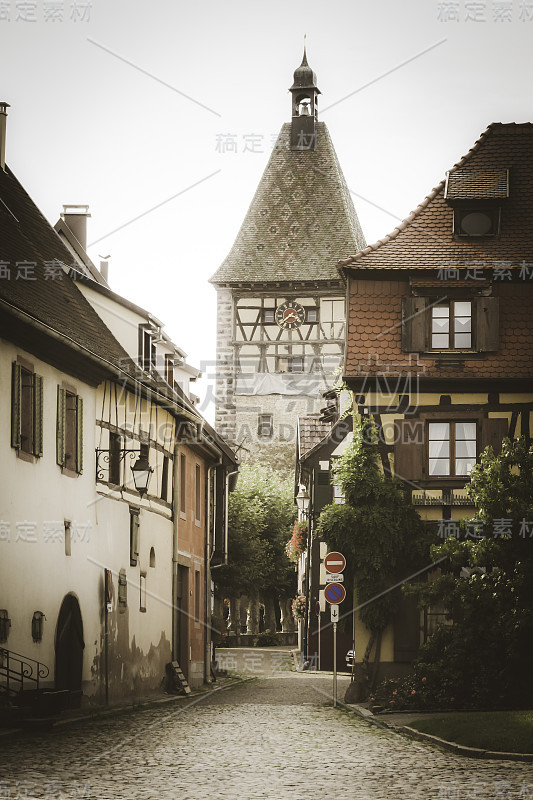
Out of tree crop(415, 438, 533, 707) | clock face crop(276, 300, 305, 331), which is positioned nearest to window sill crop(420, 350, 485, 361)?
tree crop(415, 438, 533, 707)

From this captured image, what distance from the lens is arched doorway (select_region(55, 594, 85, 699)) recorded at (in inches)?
787

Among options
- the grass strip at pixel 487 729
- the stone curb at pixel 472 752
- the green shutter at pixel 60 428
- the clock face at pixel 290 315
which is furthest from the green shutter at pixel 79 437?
the clock face at pixel 290 315

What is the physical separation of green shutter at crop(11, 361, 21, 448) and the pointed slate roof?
154 feet

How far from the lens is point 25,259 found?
70.2ft

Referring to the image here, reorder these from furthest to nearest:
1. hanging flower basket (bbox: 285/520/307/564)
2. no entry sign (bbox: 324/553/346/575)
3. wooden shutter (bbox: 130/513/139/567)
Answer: hanging flower basket (bbox: 285/520/307/564) → wooden shutter (bbox: 130/513/139/567) → no entry sign (bbox: 324/553/346/575)

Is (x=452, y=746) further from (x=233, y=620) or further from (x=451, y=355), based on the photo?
(x=233, y=620)

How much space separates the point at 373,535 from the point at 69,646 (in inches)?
222

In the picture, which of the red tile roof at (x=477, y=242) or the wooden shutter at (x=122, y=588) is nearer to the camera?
the wooden shutter at (x=122, y=588)

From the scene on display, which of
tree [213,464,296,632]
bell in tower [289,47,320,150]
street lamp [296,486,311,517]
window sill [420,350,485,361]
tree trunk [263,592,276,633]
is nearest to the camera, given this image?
window sill [420,350,485,361]

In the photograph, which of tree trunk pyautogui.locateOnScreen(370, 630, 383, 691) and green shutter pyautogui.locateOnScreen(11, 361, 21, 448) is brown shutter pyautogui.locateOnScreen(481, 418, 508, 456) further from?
green shutter pyautogui.locateOnScreen(11, 361, 21, 448)

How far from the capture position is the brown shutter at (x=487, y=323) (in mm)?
24250

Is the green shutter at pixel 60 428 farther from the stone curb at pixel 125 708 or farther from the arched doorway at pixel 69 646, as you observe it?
the stone curb at pixel 125 708

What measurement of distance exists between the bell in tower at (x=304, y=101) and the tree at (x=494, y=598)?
57237 mm

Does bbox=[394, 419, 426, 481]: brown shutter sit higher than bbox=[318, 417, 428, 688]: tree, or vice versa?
bbox=[394, 419, 426, 481]: brown shutter
